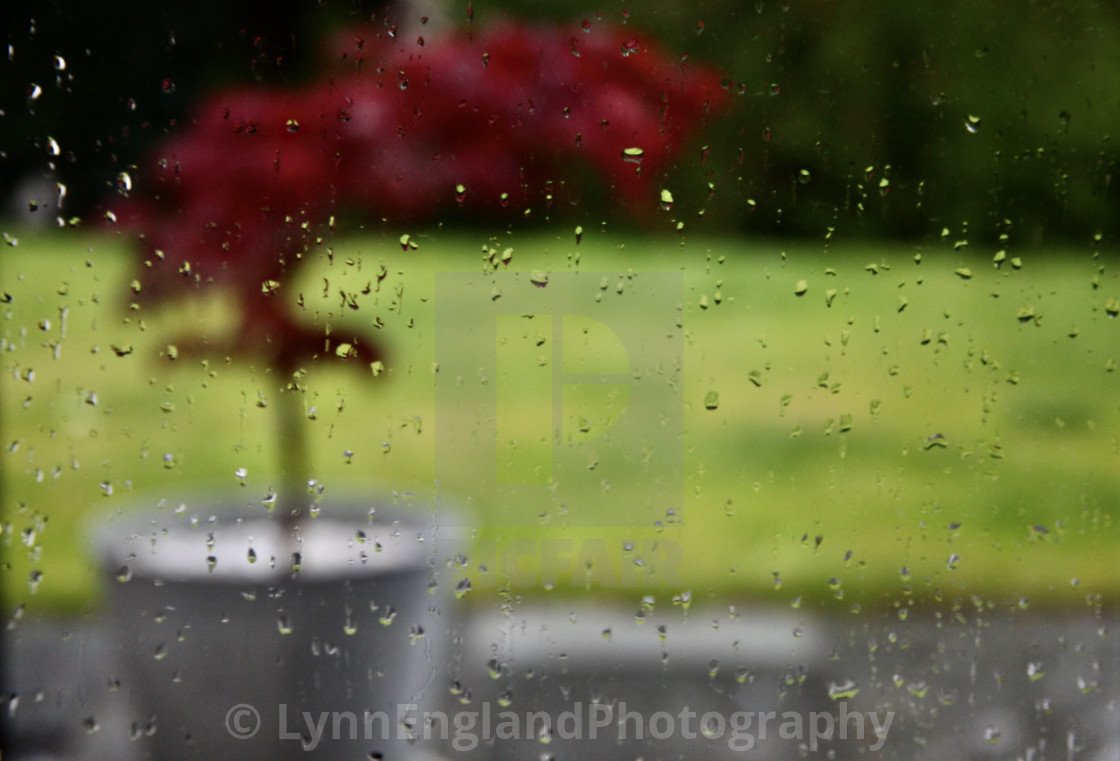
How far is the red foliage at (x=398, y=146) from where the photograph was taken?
30.4 inches

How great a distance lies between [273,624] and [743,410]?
1.46 feet

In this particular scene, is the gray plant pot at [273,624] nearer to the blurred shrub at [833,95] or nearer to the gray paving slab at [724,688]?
the gray paving slab at [724,688]

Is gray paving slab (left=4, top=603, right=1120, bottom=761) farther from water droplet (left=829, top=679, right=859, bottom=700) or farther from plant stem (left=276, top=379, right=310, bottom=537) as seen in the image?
plant stem (left=276, top=379, right=310, bottom=537)

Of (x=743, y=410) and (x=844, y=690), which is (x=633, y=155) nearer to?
(x=743, y=410)

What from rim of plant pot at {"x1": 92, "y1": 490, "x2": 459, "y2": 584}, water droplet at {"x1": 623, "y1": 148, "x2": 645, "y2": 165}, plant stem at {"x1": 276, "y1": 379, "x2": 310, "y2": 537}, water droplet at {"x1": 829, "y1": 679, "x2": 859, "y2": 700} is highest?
water droplet at {"x1": 623, "y1": 148, "x2": 645, "y2": 165}

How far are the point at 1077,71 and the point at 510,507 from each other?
60cm

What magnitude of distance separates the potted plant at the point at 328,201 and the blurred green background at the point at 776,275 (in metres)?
0.02

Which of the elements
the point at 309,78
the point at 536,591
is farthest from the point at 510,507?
the point at 309,78

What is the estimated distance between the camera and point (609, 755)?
2.80 ft

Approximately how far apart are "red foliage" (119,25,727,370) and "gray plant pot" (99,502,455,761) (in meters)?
0.16

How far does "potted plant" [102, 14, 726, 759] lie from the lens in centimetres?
77

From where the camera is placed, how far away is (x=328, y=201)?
776 mm

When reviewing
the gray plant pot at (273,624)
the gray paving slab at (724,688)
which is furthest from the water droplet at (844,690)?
the gray plant pot at (273,624)

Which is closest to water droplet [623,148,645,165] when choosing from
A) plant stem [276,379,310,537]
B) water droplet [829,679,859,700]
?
plant stem [276,379,310,537]
